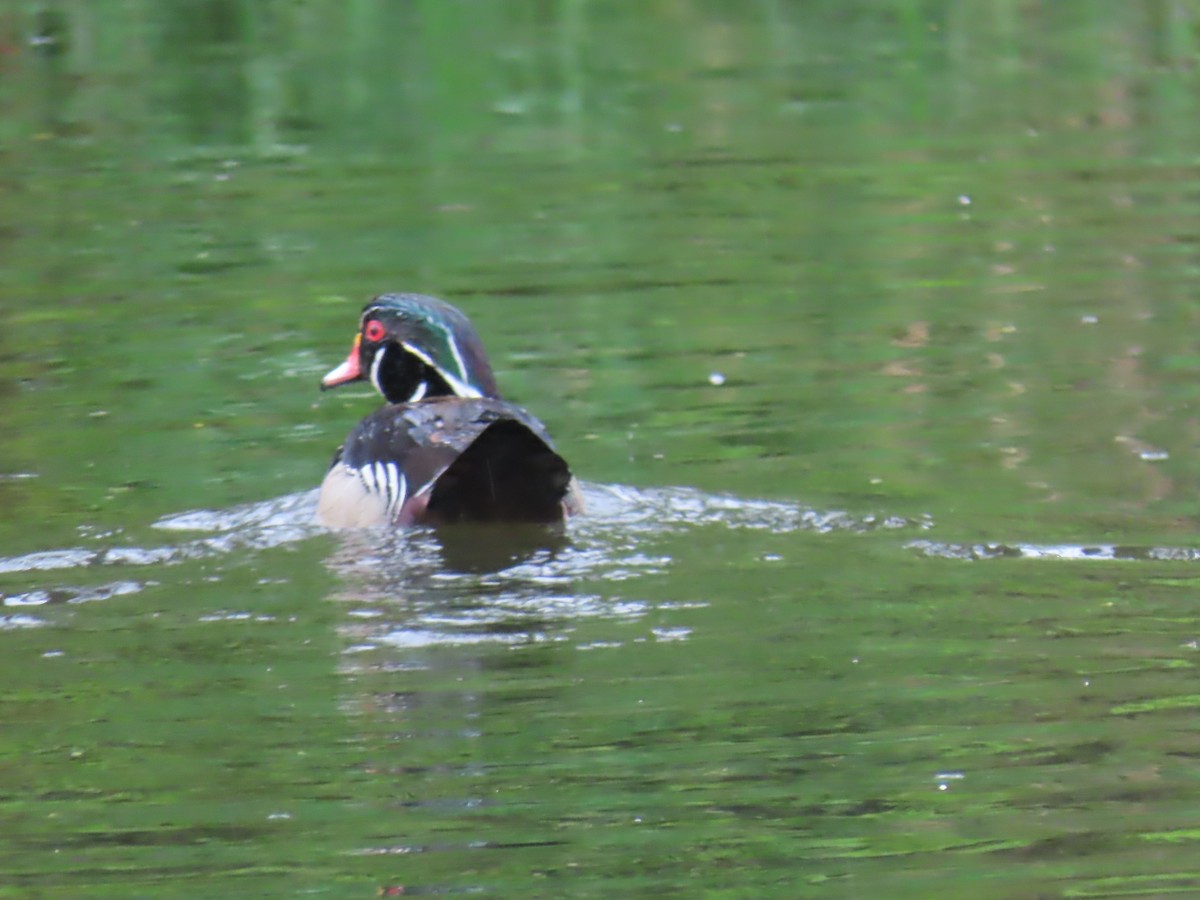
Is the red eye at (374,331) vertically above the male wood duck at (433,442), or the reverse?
the red eye at (374,331)

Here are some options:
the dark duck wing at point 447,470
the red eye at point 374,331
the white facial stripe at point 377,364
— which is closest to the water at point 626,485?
the dark duck wing at point 447,470

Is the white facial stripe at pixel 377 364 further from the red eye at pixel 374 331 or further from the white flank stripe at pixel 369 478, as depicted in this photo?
the white flank stripe at pixel 369 478

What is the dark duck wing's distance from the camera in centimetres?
827

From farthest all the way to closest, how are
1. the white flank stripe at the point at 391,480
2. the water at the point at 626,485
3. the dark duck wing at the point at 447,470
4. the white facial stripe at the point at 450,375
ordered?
the white facial stripe at the point at 450,375 < the white flank stripe at the point at 391,480 < the dark duck wing at the point at 447,470 < the water at the point at 626,485

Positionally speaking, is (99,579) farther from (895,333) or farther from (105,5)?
(105,5)

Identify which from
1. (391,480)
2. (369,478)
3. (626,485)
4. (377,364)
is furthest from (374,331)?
(626,485)

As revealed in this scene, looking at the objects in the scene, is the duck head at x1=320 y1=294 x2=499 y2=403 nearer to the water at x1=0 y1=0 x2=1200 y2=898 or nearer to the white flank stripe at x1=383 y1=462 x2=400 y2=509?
the water at x1=0 y1=0 x2=1200 y2=898

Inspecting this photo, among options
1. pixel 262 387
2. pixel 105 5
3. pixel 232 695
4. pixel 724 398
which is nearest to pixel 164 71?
pixel 105 5

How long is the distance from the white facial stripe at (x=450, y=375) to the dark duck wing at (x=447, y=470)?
0.23m

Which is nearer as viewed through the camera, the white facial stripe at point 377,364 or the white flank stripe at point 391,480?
the white flank stripe at point 391,480

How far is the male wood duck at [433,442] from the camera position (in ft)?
27.3

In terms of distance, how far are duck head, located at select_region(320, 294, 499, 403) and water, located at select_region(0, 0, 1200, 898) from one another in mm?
606

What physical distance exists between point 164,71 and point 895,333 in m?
10.8

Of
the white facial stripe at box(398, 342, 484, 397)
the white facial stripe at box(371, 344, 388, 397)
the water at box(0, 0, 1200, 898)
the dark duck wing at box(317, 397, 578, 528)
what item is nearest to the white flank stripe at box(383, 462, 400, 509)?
the dark duck wing at box(317, 397, 578, 528)
